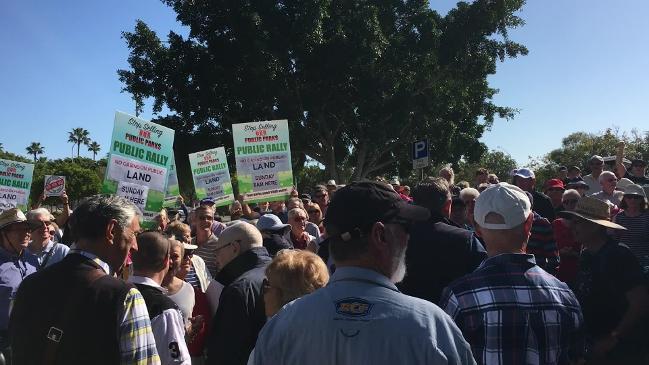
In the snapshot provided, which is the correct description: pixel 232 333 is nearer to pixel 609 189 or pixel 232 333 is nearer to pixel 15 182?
pixel 609 189

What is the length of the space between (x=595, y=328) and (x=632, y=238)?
8.57ft

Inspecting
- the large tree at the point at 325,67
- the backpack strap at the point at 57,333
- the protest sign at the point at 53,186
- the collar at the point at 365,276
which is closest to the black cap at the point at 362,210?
the collar at the point at 365,276

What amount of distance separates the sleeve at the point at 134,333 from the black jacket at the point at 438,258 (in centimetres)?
202

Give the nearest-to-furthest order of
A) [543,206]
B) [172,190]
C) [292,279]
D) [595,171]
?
[292,279] → [543,206] → [595,171] → [172,190]

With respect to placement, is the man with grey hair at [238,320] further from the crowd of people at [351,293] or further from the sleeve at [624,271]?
the sleeve at [624,271]

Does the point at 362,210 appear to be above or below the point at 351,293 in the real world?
above

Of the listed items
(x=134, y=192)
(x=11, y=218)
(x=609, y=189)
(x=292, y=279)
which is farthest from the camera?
(x=609, y=189)

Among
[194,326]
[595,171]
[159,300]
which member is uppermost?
[595,171]

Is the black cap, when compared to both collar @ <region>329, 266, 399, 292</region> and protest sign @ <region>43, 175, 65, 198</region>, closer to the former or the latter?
collar @ <region>329, 266, 399, 292</region>

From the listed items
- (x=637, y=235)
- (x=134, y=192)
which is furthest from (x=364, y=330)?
(x=134, y=192)

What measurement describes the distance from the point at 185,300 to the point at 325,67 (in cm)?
1985

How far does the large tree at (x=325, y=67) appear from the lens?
22516mm

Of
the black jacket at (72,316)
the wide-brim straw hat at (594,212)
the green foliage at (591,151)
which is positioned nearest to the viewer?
the black jacket at (72,316)

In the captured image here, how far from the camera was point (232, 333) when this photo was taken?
3.39 m
